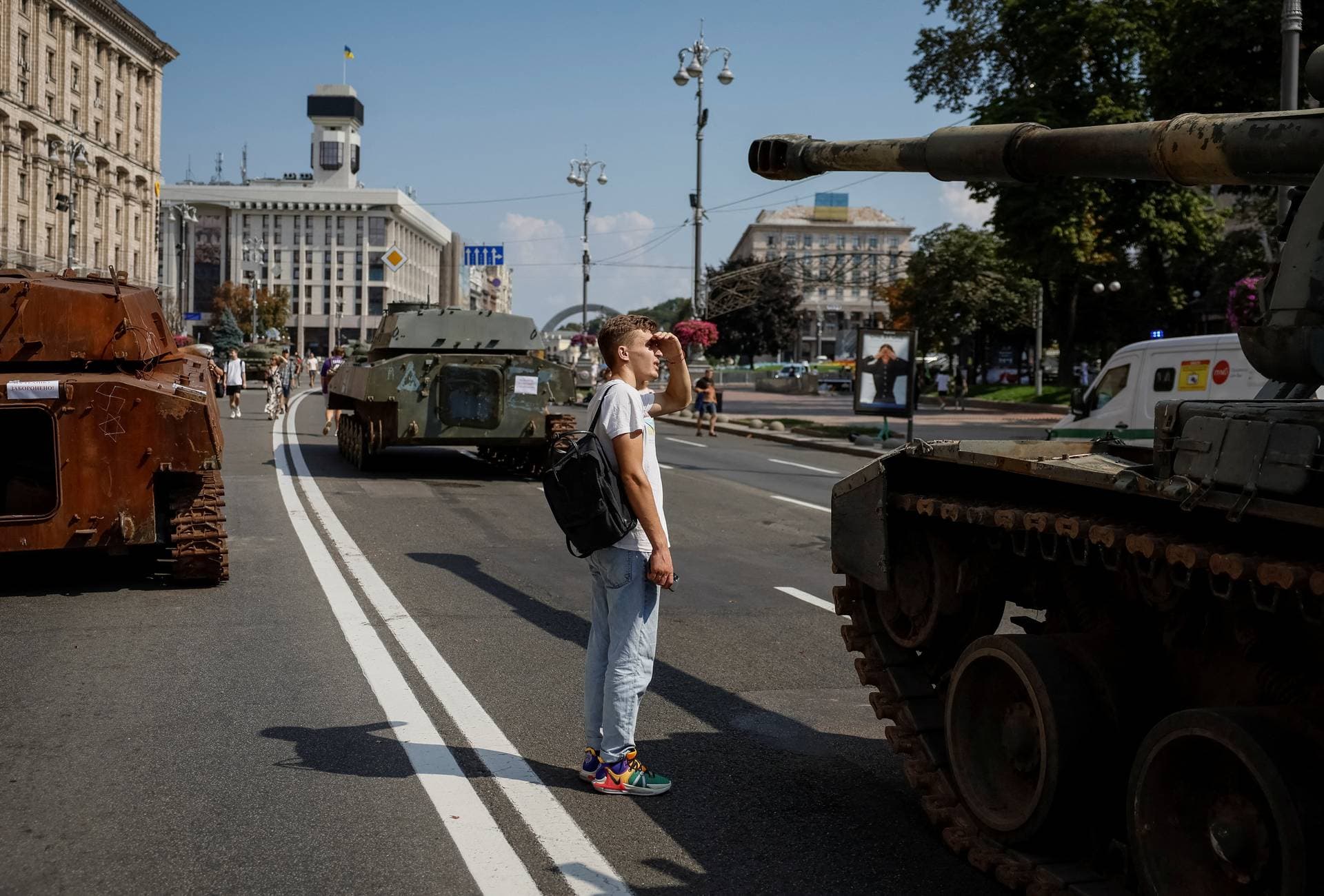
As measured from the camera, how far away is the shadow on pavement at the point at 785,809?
14.1 ft

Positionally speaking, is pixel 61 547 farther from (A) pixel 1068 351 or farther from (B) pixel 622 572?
(A) pixel 1068 351

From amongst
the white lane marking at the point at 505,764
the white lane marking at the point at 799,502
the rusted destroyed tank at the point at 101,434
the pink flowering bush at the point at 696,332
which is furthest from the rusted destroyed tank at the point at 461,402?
the pink flowering bush at the point at 696,332

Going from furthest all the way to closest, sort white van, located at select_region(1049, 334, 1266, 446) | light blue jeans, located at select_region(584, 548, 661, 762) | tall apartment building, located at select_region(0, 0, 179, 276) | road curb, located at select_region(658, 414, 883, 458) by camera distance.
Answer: tall apartment building, located at select_region(0, 0, 179, 276) < road curb, located at select_region(658, 414, 883, 458) < white van, located at select_region(1049, 334, 1266, 446) < light blue jeans, located at select_region(584, 548, 661, 762)

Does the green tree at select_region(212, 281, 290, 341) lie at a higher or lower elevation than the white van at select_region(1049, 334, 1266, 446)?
higher

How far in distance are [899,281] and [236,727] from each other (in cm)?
5865

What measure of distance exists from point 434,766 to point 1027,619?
235 centimetres

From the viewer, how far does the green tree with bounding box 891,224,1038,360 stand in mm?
53594

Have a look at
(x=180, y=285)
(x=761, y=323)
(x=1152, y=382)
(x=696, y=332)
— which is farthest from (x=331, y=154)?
(x=1152, y=382)

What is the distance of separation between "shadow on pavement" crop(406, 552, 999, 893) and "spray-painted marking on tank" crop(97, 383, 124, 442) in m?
4.16

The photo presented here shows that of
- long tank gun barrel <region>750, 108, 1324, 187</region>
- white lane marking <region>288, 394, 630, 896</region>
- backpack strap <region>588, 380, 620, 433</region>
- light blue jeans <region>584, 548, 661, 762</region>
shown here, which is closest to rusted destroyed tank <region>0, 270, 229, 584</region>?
white lane marking <region>288, 394, 630, 896</region>

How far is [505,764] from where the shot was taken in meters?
5.39

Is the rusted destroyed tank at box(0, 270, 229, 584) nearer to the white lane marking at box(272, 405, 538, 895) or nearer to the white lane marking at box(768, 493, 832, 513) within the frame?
the white lane marking at box(272, 405, 538, 895)

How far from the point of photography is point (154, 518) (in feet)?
29.2

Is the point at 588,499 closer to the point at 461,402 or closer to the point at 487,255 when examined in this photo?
the point at 461,402
